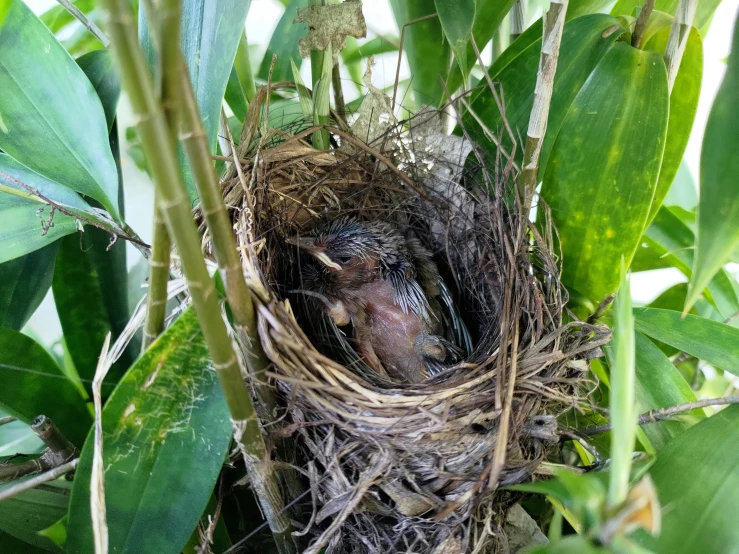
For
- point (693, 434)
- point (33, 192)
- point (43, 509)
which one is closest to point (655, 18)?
point (693, 434)

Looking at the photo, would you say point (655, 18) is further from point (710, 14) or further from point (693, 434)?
point (693, 434)

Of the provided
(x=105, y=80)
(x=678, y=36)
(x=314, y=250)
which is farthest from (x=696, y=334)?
(x=105, y=80)

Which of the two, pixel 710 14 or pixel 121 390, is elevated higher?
pixel 710 14

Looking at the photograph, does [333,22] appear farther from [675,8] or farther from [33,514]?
[33,514]

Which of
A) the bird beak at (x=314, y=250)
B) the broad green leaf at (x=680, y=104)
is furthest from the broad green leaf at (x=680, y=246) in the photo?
the bird beak at (x=314, y=250)

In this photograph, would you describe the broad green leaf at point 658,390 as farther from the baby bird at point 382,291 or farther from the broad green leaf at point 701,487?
the baby bird at point 382,291

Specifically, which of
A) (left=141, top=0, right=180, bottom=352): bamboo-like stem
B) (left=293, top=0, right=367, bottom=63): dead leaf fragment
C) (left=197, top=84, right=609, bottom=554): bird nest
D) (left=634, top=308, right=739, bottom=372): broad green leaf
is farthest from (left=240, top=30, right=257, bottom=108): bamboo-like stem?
(left=634, top=308, right=739, bottom=372): broad green leaf
